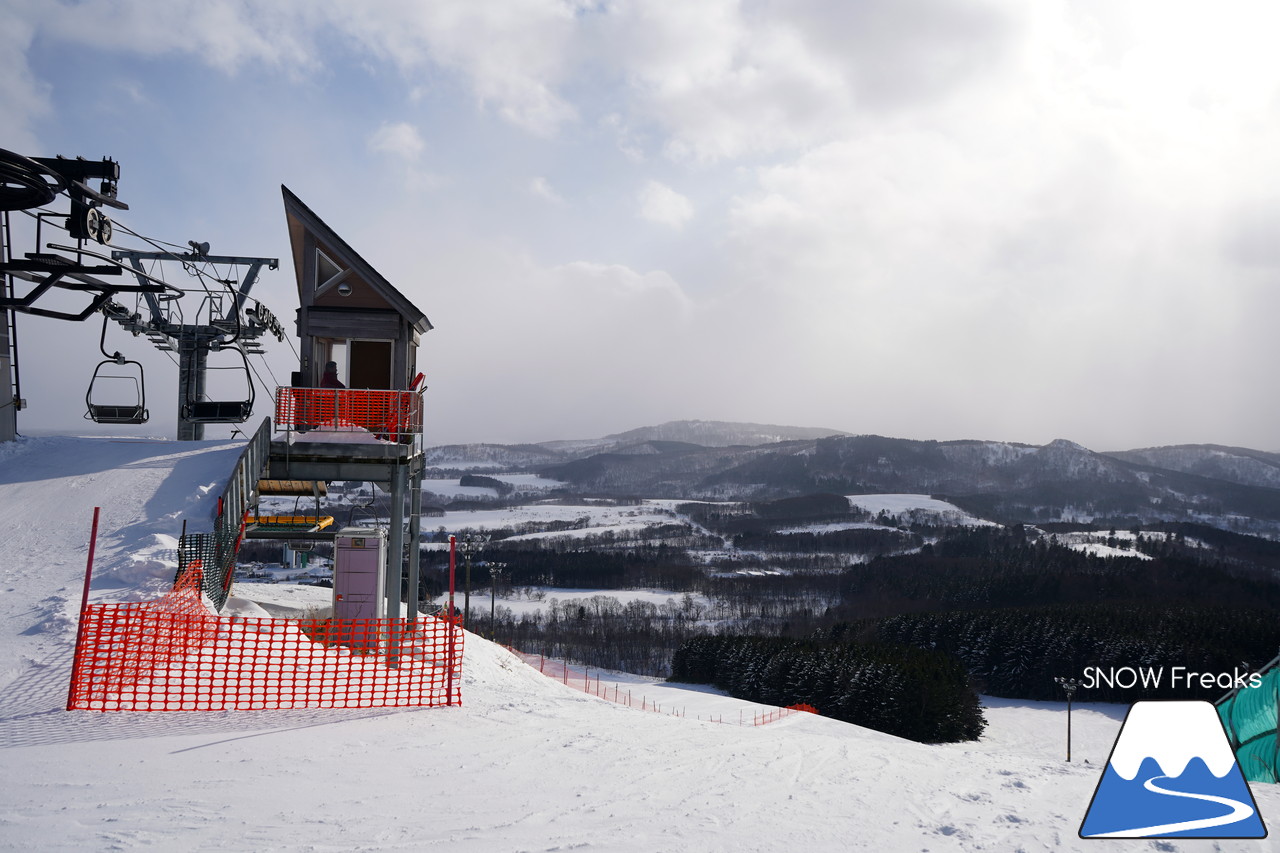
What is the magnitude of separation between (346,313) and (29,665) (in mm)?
9546

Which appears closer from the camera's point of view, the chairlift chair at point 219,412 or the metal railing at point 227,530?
the metal railing at point 227,530

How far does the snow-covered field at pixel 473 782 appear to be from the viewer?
18.1ft

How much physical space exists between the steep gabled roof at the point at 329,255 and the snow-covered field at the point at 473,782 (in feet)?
25.8

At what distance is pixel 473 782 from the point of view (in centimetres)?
660

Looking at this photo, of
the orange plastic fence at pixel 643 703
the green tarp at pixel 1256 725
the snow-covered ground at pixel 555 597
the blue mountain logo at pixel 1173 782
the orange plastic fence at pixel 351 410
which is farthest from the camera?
the snow-covered ground at pixel 555 597

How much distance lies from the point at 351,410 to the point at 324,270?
3543 millimetres

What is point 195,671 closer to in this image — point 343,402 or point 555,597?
point 343,402

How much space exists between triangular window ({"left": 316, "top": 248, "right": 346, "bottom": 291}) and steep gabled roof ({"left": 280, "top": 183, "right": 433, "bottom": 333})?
14 centimetres

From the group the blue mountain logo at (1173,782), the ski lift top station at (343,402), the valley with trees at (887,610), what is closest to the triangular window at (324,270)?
the ski lift top station at (343,402)

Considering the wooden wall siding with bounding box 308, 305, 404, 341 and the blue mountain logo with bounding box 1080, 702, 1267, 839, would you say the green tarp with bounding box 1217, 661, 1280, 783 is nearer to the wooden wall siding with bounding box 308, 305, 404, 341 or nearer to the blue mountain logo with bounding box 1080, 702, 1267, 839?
the blue mountain logo with bounding box 1080, 702, 1267, 839

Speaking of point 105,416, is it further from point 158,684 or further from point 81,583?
point 158,684

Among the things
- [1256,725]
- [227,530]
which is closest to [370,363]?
[227,530]

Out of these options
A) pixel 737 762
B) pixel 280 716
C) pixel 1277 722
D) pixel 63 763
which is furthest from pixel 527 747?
pixel 1277 722

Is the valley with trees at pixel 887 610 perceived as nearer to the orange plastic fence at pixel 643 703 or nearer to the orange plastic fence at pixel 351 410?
the orange plastic fence at pixel 643 703
